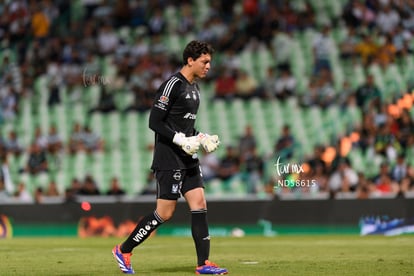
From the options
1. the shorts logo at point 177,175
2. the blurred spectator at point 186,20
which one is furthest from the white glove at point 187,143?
the blurred spectator at point 186,20

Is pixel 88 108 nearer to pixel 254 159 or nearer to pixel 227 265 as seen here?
pixel 254 159

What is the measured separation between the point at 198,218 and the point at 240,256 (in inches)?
131

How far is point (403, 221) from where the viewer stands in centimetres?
2075

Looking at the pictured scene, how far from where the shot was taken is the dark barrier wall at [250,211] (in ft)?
68.6

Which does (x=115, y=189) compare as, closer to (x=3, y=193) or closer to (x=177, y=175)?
(x=3, y=193)

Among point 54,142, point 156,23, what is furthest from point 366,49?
point 54,142

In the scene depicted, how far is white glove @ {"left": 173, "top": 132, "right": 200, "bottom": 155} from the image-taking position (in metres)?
10.6

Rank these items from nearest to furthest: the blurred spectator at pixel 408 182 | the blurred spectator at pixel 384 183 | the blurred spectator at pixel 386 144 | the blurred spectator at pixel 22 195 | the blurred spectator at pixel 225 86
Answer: the blurred spectator at pixel 408 182, the blurred spectator at pixel 384 183, the blurred spectator at pixel 386 144, the blurred spectator at pixel 22 195, the blurred spectator at pixel 225 86

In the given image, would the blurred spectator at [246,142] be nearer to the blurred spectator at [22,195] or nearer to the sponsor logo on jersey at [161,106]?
the blurred spectator at [22,195]

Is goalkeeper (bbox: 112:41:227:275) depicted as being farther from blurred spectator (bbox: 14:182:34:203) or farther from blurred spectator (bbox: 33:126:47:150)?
blurred spectator (bbox: 33:126:47:150)

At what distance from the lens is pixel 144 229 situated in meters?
11.0

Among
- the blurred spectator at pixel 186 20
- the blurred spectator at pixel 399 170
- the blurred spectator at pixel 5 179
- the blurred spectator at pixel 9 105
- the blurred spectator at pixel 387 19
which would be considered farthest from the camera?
the blurred spectator at pixel 186 20

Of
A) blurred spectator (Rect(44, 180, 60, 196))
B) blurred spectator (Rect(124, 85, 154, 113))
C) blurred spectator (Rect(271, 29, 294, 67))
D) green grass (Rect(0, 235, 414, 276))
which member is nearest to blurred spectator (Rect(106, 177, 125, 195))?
blurred spectator (Rect(44, 180, 60, 196))

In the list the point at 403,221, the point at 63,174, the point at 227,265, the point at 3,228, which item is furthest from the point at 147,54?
the point at 227,265
